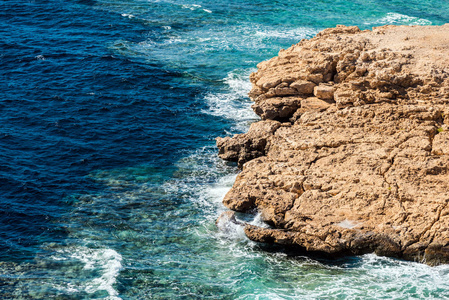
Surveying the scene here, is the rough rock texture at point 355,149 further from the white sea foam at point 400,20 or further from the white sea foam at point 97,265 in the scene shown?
the white sea foam at point 400,20

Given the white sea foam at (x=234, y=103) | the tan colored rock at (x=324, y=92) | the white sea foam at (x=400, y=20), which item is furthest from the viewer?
the white sea foam at (x=400, y=20)

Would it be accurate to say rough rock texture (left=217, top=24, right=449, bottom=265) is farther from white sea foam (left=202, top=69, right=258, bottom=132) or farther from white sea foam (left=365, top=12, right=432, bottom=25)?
white sea foam (left=365, top=12, right=432, bottom=25)

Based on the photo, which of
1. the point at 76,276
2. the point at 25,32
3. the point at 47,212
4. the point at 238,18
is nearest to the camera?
the point at 76,276

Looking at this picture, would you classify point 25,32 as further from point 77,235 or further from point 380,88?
point 380,88

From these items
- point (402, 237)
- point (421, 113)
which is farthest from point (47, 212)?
point (421, 113)

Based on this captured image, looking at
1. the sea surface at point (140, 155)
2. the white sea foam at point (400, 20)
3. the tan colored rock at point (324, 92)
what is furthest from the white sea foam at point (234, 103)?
the white sea foam at point (400, 20)

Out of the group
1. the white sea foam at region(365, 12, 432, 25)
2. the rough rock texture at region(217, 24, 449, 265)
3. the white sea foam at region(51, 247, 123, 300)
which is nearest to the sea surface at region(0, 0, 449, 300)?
the white sea foam at region(51, 247, 123, 300)
